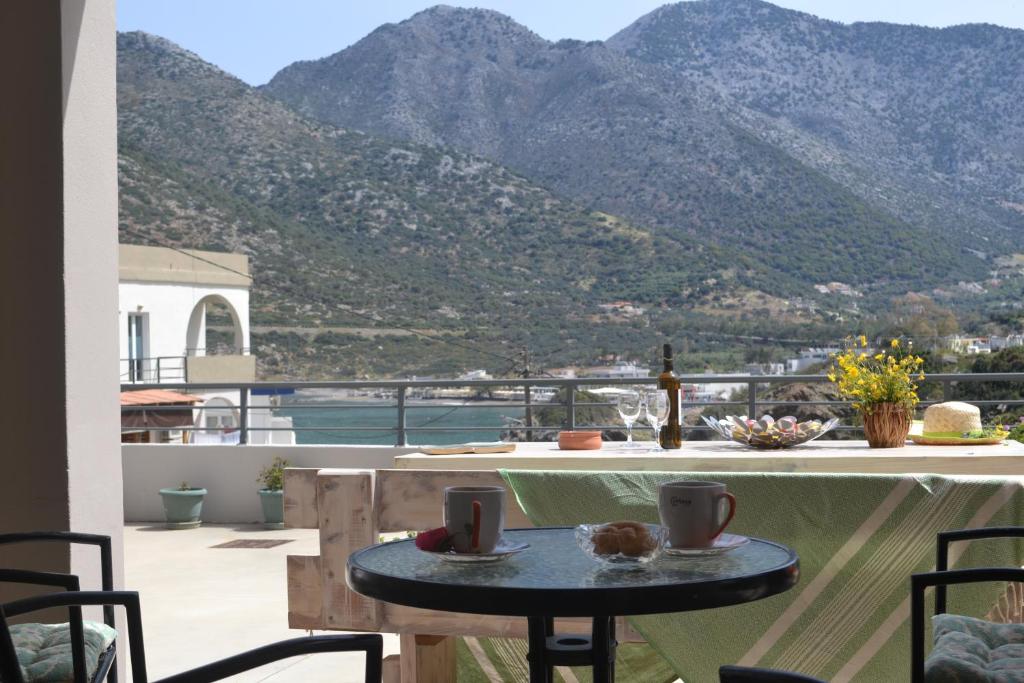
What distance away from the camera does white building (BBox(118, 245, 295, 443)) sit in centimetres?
2458

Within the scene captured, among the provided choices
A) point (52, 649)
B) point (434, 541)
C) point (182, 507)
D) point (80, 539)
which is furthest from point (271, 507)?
point (434, 541)

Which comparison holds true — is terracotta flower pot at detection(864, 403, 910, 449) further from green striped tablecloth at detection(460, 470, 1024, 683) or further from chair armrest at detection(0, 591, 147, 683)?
chair armrest at detection(0, 591, 147, 683)

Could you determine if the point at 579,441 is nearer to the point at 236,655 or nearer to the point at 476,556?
the point at 476,556

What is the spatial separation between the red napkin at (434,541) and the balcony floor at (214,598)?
204cm

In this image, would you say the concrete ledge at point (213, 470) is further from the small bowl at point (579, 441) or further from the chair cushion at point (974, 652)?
the chair cushion at point (974, 652)

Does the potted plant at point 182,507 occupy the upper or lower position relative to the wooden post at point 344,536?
lower

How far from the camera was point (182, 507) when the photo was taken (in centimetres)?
678

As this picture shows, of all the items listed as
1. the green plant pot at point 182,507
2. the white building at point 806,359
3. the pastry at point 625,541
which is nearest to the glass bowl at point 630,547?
the pastry at point 625,541

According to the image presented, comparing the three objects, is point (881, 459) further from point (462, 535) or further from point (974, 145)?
point (974, 145)

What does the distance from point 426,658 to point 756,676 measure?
1.61 meters

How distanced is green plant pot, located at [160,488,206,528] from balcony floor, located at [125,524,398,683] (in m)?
0.09

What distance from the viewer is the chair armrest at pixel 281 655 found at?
1234 millimetres

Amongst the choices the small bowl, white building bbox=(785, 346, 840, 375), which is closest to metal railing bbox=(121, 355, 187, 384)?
white building bbox=(785, 346, 840, 375)

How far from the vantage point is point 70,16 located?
2.66 meters
